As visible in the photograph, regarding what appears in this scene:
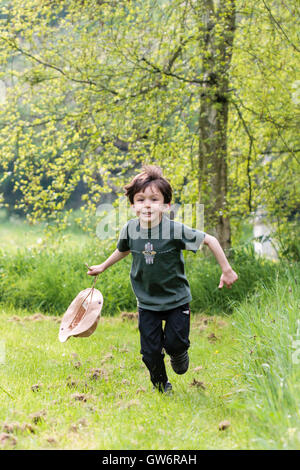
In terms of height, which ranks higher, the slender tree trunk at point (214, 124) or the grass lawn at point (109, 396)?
the slender tree trunk at point (214, 124)

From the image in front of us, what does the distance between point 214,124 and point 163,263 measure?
4.10 m

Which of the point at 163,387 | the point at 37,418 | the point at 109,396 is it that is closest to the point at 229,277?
the point at 163,387

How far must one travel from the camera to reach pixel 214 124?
700 centimetres

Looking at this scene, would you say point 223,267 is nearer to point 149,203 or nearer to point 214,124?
point 149,203

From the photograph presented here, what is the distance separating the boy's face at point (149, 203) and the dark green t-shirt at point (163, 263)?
12 centimetres

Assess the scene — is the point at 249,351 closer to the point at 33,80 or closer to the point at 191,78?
the point at 191,78

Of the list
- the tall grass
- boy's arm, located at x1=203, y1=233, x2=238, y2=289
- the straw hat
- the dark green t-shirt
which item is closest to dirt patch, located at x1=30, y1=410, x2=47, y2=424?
the straw hat

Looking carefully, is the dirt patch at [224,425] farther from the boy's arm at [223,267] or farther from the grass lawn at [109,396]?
the boy's arm at [223,267]

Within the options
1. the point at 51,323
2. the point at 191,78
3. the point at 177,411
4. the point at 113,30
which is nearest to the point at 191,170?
the point at 191,78

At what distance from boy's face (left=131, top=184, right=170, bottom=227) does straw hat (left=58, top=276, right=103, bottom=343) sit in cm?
67

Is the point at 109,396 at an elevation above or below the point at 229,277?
below

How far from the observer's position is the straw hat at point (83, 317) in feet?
10.8

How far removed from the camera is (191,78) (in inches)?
268

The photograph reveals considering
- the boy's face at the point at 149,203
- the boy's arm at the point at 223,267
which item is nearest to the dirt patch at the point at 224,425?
the boy's arm at the point at 223,267
